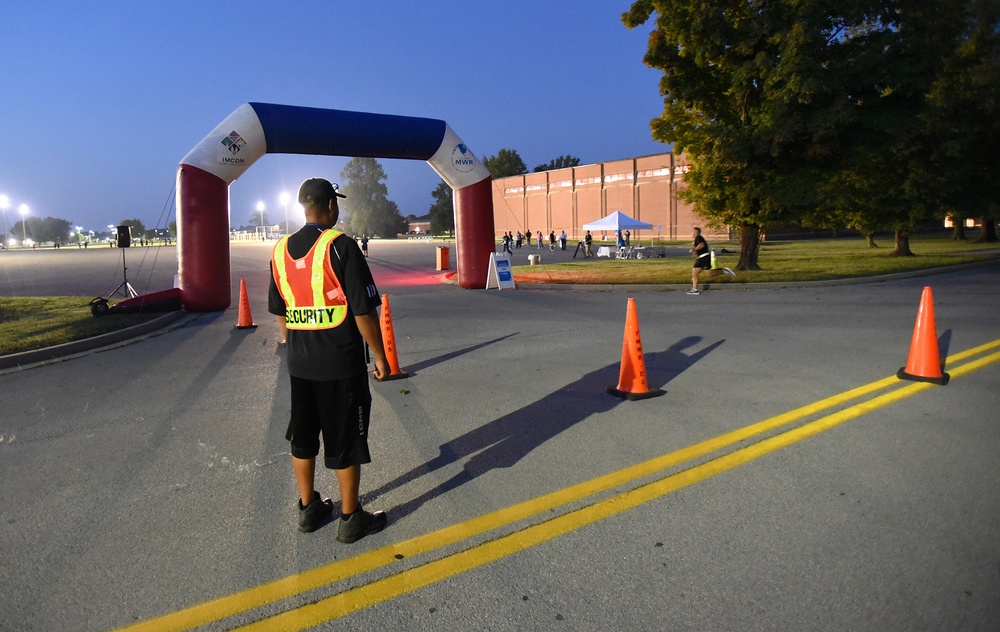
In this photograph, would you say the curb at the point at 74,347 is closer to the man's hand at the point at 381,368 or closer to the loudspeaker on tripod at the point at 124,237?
the loudspeaker on tripod at the point at 124,237

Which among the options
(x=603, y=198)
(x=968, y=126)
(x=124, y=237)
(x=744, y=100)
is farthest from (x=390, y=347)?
(x=603, y=198)

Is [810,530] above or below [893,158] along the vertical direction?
below

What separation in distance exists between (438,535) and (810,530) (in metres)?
1.97

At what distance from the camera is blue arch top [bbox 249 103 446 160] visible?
1437 centimetres

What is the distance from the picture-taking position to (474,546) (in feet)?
10.9

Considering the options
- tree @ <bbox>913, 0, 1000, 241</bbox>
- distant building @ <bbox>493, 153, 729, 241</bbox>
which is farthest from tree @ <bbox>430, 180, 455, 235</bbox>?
tree @ <bbox>913, 0, 1000, 241</bbox>

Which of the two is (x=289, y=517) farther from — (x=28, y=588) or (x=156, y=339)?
(x=156, y=339)

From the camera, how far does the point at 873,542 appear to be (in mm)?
3246

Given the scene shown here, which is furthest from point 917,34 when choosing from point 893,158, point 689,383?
point 689,383

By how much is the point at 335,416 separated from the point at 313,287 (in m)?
0.69

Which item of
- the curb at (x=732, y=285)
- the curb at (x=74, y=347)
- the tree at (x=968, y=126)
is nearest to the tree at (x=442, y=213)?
the tree at (x=968, y=126)

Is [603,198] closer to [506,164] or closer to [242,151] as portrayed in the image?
[506,164]

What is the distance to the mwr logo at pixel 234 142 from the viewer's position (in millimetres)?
13740

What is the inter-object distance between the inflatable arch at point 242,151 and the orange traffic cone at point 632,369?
10.8m
